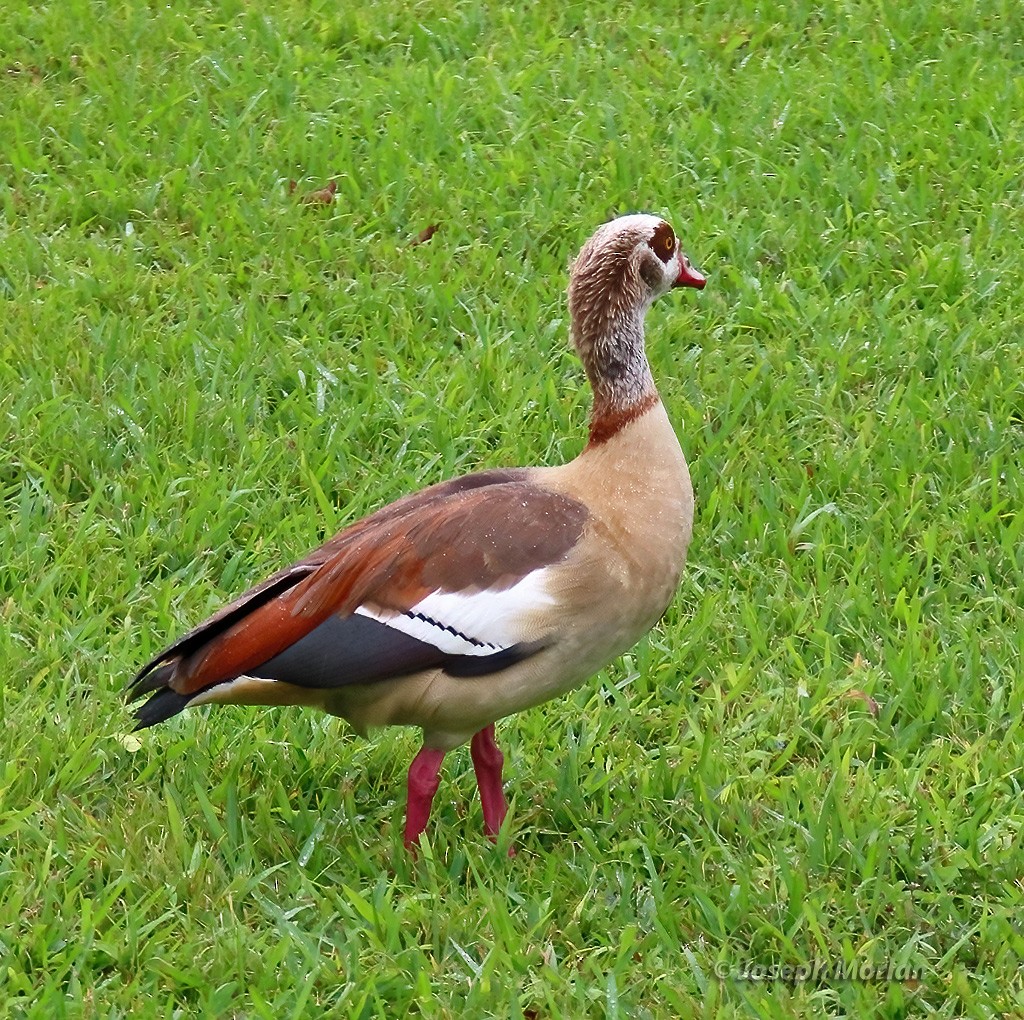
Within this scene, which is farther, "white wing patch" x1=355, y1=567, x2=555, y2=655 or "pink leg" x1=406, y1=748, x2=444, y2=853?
"pink leg" x1=406, y1=748, x2=444, y2=853

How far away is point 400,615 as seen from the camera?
3.90 m

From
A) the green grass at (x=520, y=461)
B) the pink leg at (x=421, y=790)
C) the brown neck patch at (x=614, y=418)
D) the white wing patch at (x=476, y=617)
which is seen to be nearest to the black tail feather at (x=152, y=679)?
the green grass at (x=520, y=461)

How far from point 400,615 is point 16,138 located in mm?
4314

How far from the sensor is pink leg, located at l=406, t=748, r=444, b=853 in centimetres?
403

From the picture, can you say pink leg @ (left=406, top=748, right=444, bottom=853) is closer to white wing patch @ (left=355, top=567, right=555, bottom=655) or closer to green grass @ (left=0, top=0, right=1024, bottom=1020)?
green grass @ (left=0, top=0, right=1024, bottom=1020)

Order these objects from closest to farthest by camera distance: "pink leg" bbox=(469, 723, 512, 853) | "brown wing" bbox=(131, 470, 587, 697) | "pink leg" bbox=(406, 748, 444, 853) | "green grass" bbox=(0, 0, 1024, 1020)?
"green grass" bbox=(0, 0, 1024, 1020), "brown wing" bbox=(131, 470, 587, 697), "pink leg" bbox=(406, 748, 444, 853), "pink leg" bbox=(469, 723, 512, 853)

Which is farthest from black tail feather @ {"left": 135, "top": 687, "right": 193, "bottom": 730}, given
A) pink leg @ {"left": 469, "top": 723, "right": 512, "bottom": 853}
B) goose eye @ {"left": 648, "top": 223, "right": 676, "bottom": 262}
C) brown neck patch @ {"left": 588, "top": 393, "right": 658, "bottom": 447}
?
goose eye @ {"left": 648, "top": 223, "right": 676, "bottom": 262}

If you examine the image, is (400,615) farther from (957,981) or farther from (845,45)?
(845,45)

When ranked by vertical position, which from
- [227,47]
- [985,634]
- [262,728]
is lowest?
[985,634]

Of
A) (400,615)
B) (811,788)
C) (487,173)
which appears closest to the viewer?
(400,615)

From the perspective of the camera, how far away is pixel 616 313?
4184 millimetres

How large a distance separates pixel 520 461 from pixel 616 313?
1.43m

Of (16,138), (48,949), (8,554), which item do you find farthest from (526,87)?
(48,949)

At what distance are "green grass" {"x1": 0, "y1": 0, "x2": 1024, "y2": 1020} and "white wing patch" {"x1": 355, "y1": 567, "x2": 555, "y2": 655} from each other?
554 mm
